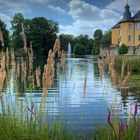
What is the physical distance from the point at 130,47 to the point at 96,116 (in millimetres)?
→ 67974

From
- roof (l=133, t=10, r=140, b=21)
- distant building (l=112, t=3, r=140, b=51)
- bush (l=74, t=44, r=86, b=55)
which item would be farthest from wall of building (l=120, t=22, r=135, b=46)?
bush (l=74, t=44, r=86, b=55)

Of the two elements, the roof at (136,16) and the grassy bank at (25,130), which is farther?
the roof at (136,16)

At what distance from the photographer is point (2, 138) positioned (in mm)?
5070

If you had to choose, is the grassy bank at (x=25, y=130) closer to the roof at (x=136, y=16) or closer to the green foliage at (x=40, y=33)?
the roof at (x=136, y=16)

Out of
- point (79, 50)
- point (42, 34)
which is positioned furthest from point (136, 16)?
point (79, 50)

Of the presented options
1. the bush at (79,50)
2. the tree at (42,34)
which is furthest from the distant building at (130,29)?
the bush at (79,50)

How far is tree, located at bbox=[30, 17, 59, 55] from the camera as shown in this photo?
8769 cm

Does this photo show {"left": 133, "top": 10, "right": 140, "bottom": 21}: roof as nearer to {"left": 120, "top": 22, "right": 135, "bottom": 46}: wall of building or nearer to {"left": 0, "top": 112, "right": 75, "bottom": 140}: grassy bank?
{"left": 120, "top": 22, "right": 135, "bottom": 46}: wall of building

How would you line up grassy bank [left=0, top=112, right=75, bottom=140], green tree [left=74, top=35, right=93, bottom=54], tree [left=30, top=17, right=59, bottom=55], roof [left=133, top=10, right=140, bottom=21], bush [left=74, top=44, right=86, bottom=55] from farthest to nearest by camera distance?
green tree [left=74, top=35, right=93, bottom=54], bush [left=74, top=44, right=86, bottom=55], tree [left=30, top=17, right=59, bottom=55], roof [left=133, top=10, right=140, bottom=21], grassy bank [left=0, top=112, right=75, bottom=140]

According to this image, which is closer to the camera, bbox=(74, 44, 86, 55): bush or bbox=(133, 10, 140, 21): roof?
bbox=(133, 10, 140, 21): roof

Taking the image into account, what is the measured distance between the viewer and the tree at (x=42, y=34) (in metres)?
87.7

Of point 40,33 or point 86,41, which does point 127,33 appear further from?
point 86,41

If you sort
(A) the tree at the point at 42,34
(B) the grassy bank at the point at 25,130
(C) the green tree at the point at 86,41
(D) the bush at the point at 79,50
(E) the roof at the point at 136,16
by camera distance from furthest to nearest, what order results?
(C) the green tree at the point at 86,41 < (D) the bush at the point at 79,50 < (A) the tree at the point at 42,34 < (E) the roof at the point at 136,16 < (B) the grassy bank at the point at 25,130

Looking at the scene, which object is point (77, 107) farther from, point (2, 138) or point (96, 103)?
point (2, 138)
